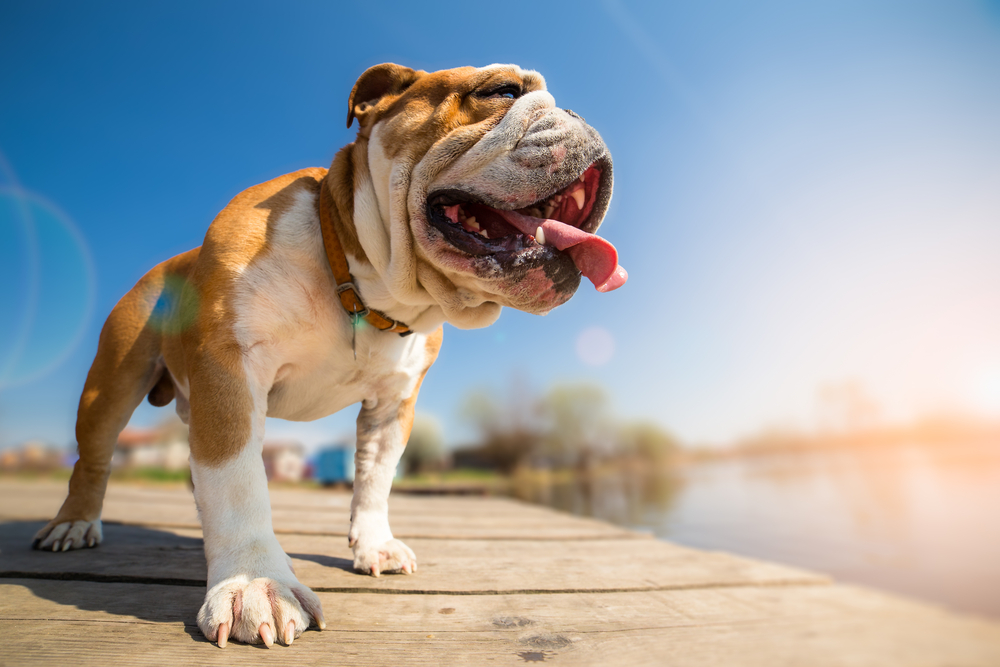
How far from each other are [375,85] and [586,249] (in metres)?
1.12

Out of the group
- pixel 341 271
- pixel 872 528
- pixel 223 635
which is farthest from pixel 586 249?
pixel 872 528

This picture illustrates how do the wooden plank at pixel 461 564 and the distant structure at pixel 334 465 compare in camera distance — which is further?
the distant structure at pixel 334 465

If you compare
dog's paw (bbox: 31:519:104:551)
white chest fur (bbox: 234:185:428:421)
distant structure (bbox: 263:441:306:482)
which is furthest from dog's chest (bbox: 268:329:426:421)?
distant structure (bbox: 263:441:306:482)

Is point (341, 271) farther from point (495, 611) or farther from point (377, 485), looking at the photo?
point (495, 611)

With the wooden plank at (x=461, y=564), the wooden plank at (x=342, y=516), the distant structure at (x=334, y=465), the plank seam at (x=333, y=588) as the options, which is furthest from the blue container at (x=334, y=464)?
the plank seam at (x=333, y=588)

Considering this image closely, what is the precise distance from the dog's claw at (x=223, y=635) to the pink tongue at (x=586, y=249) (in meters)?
1.53

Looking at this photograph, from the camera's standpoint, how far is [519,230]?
2.10 m

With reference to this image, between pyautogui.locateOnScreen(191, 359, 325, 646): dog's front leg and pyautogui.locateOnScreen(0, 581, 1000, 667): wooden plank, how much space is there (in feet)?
0.20

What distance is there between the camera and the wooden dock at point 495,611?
1.17 meters

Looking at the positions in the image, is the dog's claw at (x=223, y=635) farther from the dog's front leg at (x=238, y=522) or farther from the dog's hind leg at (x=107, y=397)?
the dog's hind leg at (x=107, y=397)

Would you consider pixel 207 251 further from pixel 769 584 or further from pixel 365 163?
pixel 769 584

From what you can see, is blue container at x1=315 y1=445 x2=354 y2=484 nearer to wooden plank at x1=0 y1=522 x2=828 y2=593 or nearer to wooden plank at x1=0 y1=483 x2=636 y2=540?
wooden plank at x1=0 y1=483 x2=636 y2=540

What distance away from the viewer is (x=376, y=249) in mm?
2117

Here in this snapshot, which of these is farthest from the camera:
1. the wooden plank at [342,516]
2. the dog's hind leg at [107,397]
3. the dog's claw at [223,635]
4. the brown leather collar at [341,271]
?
the wooden plank at [342,516]
